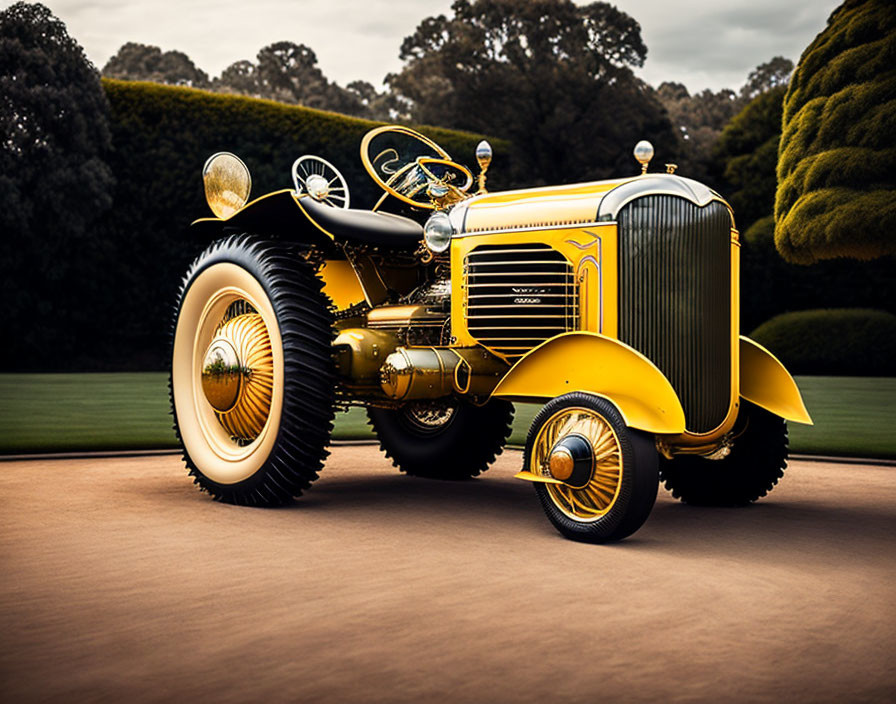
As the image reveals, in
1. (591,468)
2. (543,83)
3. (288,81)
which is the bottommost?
(591,468)

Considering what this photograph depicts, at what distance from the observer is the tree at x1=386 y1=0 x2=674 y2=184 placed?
34.3 m

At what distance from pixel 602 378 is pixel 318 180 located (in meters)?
3.26

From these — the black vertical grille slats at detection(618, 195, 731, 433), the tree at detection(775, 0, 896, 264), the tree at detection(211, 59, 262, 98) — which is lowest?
the black vertical grille slats at detection(618, 195, 731, 433)

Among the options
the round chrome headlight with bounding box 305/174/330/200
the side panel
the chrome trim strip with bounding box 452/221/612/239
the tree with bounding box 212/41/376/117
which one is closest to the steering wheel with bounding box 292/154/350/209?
the round chrome headlight with bounding box 305/174/330/200

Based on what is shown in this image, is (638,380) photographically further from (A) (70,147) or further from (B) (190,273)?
(A) (70,147)

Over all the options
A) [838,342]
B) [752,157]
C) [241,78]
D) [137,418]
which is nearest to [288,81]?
[241,78]

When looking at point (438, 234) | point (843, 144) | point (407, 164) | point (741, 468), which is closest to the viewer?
point (438, 234)

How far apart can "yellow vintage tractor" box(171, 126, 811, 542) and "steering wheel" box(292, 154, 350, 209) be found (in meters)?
0.04

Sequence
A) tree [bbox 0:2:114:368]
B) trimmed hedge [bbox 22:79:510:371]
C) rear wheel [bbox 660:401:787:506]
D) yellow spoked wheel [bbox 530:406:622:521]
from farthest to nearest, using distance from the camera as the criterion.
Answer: trimmed hedge [bbox 22:79:510:371] < tree [bbox 0:2:114:368] < rear wheel [bbox 660:401:787:506] < yellow spoked wheel [bbox 530:406:622:521]

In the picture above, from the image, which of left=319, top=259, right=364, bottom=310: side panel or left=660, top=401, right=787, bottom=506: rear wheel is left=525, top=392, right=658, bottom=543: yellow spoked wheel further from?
left=319, top=259, right=364, bottom=310: side panel

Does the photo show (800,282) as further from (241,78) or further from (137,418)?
(241,78)

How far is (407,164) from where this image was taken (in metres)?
8.00

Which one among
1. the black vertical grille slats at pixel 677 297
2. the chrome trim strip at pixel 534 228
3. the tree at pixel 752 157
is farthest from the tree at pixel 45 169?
the black vertical grille slats at pixel 677 297

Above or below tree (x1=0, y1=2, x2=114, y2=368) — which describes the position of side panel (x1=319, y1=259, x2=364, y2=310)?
below
